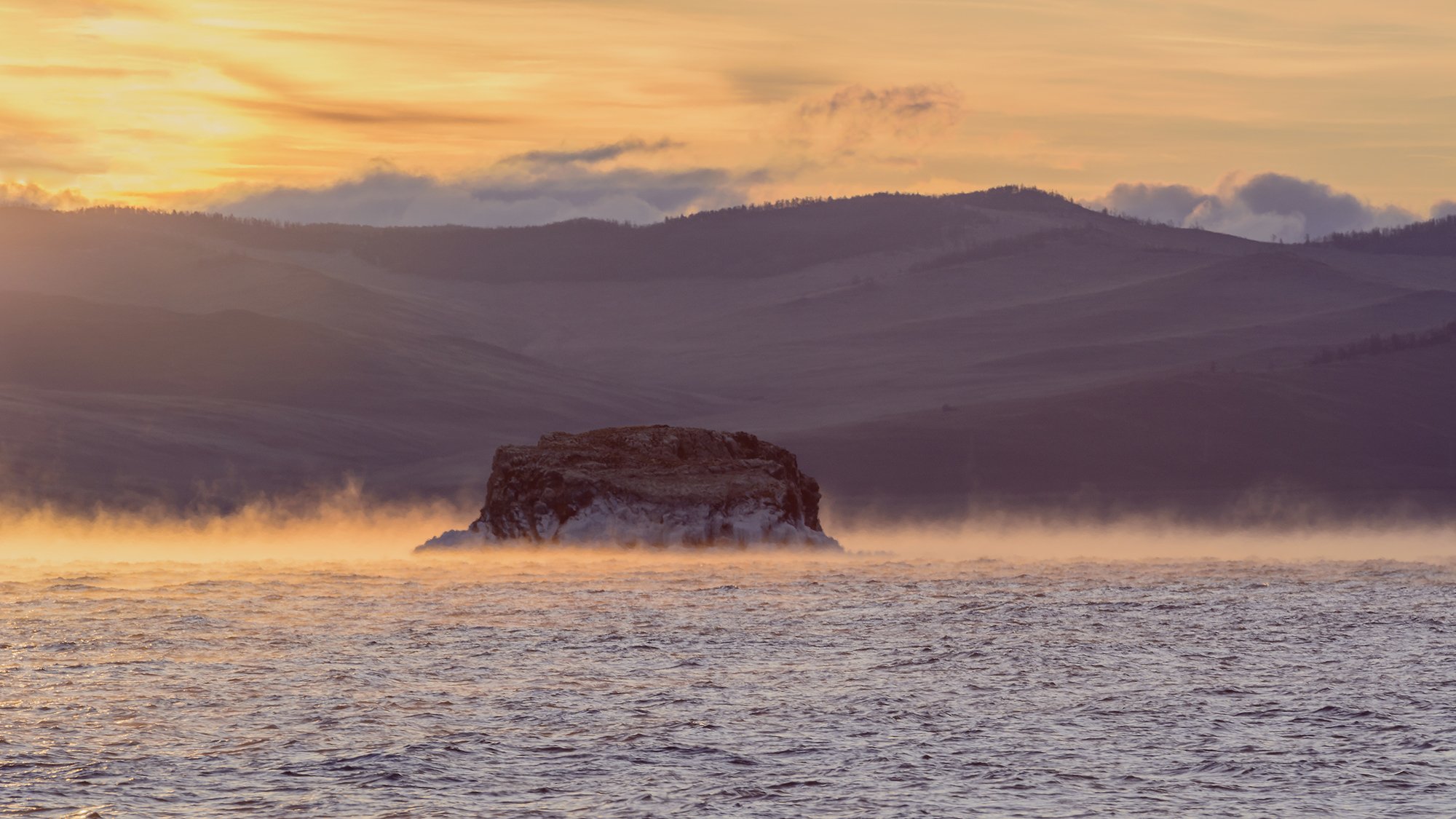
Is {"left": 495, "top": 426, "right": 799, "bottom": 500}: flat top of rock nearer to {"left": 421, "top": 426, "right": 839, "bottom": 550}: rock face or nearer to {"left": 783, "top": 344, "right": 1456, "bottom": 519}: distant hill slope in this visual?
{"left": 421, "top": 426, "right": 839, "bottom": 550}: rock face

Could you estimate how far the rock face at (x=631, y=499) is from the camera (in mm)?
55031

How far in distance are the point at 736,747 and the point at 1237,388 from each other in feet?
528

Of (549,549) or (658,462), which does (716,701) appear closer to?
(549,549)

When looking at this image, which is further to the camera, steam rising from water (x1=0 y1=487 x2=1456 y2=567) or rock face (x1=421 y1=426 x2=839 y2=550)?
steam rising from water (x1=0 y1=487 x2=1456 y2=567)

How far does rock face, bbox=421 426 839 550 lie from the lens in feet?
181

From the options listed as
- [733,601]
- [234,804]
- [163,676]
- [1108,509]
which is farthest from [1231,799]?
[1108,509]

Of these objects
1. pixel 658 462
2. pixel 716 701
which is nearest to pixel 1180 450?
pixel 658 462

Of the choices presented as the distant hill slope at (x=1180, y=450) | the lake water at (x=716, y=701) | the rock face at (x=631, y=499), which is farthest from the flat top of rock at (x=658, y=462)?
the distant hill slope at (x=1180, y=450)

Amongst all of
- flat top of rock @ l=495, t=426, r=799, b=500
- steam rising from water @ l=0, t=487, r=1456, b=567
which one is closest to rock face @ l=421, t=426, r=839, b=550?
flat top of rock @ l=495, t=426, r=799, b=500

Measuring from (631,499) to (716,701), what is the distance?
1190 inches

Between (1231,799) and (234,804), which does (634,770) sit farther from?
(1231,799)

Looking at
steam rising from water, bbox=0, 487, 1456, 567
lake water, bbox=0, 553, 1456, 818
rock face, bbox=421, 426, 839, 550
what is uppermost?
rock face, bbox=421, 426, 839, 550

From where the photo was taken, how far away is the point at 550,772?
2028cm

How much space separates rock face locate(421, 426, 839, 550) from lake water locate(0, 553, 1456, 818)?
12095 millimetres
